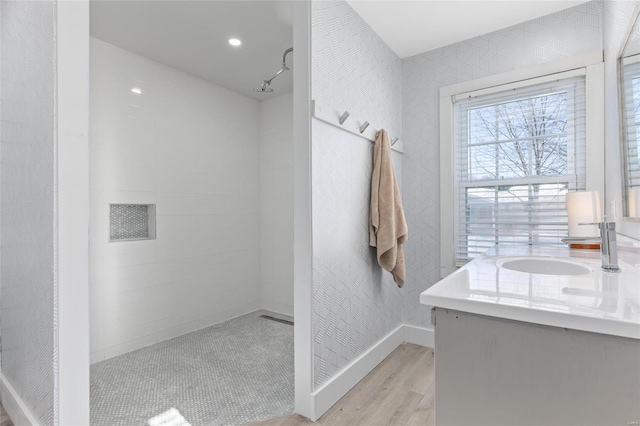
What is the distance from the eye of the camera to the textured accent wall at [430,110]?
2297 mm

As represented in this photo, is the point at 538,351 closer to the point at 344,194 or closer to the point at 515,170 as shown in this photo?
the point at 344,194

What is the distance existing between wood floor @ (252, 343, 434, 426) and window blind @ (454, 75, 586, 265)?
95cm

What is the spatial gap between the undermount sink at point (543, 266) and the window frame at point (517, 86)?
1.00 metres

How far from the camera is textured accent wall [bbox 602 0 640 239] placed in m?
1.43

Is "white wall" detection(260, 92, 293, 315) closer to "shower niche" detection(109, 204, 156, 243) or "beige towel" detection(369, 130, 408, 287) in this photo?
"shower niche" detection(109, 204, 156, 243)

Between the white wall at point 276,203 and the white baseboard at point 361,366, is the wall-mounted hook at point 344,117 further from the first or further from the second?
the white wall at point 276,203

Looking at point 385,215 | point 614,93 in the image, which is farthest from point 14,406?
point 614,93

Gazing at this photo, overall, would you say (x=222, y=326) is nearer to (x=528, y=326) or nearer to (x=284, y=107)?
(x=284, y=107)

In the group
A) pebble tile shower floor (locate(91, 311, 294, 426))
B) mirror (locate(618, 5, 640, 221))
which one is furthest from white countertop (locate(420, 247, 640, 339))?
pebble tile shower floor (locate(91, 311, 294, 426))

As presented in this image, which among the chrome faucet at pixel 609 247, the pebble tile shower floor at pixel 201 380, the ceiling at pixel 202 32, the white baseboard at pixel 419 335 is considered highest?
the ceiling at pixel 202 32

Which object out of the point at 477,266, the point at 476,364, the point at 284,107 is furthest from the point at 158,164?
the point at 476,364

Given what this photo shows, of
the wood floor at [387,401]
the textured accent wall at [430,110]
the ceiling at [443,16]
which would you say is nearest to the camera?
the wood floor at [387,401]

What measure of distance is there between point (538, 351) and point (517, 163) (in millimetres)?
Answer: 1927

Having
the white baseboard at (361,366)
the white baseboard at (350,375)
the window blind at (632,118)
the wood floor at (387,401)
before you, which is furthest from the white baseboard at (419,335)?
the window blind at (632,118)
